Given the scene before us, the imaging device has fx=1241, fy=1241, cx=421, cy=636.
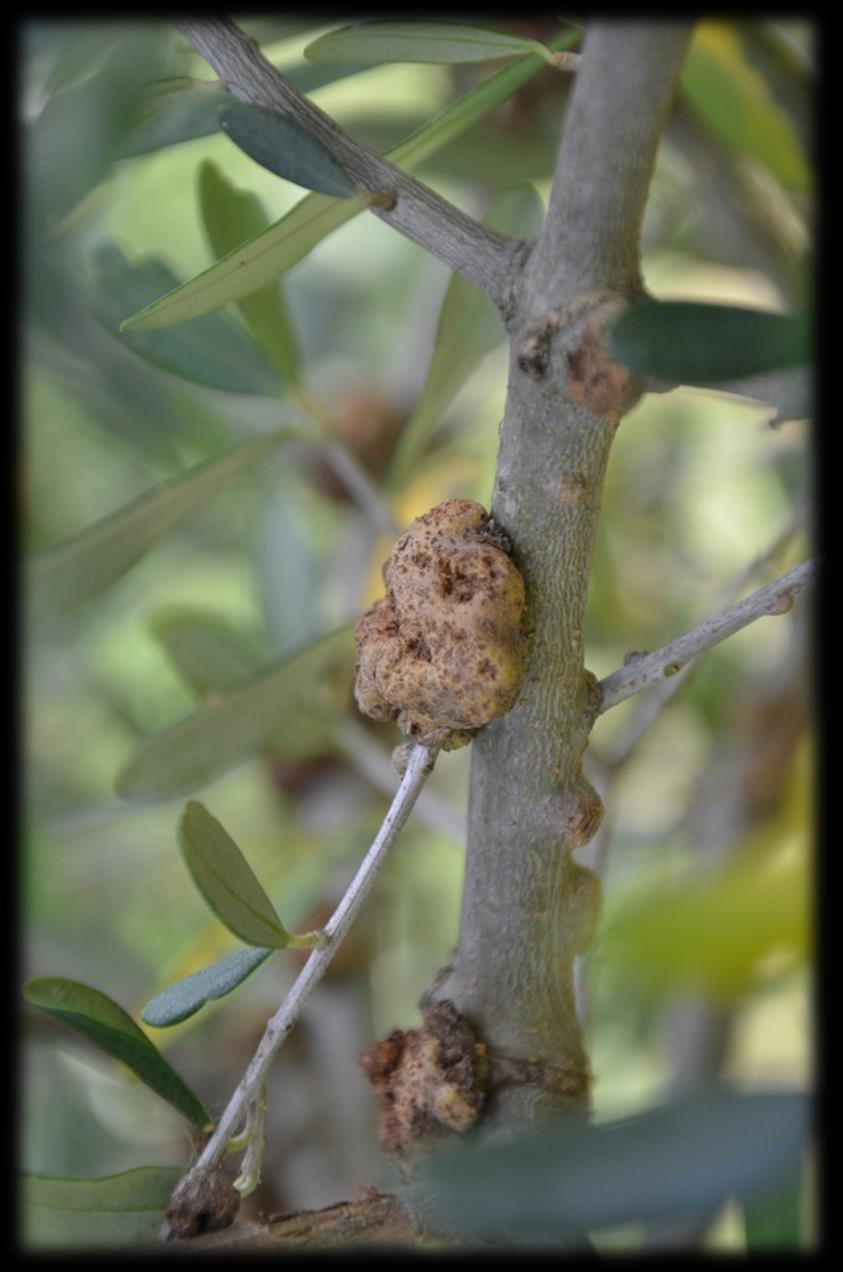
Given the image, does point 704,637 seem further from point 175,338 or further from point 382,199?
point 175,338

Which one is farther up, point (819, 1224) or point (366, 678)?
point (366, 678)

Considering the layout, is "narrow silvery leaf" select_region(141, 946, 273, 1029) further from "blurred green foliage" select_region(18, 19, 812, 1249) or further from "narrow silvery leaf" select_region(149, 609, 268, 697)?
"narrow silvery leaf" select_region(149, 609, 268, 697)

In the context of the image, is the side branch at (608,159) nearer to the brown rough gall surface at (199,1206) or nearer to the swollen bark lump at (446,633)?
the swollen bark lump at (446,633)

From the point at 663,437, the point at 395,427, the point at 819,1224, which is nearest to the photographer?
the point at 819,1224

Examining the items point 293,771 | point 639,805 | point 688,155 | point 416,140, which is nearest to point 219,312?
point 416,140

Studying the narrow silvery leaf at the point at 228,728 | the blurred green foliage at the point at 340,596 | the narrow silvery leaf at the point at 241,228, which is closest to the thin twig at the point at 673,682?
the blurred green foliage at the point at 340,596

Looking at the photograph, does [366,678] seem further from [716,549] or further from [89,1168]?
[716,549]

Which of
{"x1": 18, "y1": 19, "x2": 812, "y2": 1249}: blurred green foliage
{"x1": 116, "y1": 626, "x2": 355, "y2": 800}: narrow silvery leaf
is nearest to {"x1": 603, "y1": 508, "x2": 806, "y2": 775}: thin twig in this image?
{"x1": 18, "y1": 19, "x2": 812, "y2": 1249}: blurred green foliage
